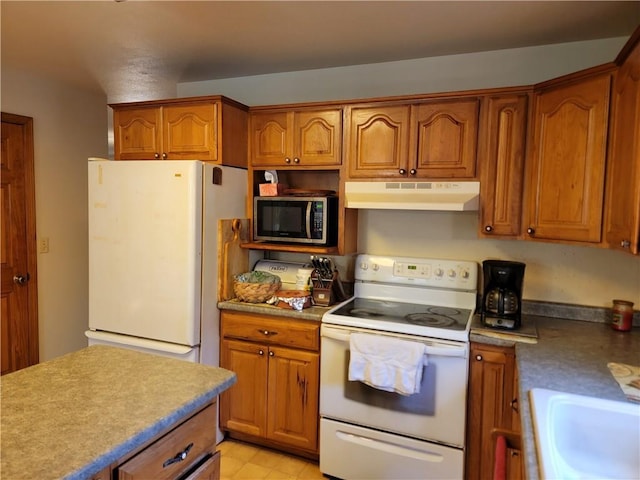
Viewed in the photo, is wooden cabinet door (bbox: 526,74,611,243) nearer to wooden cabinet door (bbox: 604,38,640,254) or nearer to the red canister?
wooden cabinet door (bbox: 604,38,640,254)

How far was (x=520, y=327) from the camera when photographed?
2152mm

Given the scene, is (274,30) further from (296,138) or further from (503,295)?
(503,295)

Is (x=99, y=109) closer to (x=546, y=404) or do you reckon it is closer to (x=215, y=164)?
(x=215, y=164)

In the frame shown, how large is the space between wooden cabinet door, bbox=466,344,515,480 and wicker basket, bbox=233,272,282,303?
46.2 inches

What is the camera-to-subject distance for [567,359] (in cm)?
176

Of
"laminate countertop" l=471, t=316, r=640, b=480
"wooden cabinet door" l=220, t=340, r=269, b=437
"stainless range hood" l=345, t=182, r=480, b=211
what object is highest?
"stainless range hood" l=345, t=182, r=480, b=211

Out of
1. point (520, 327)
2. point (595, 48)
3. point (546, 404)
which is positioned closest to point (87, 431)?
point (546, 404)

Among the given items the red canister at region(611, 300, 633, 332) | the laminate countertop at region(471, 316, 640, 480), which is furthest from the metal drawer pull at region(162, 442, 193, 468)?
the red canister at region(611, 300, 633, 332)

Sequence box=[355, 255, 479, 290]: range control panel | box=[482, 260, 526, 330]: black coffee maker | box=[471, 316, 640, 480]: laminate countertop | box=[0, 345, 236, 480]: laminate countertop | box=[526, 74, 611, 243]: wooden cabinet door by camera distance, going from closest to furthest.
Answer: box=[0, 345, 236, 480]: laminate countertop
box=[471, 316, 640, 480]: laminate countertop
box=[526, 74, 611, 243]: wooden cabinet door
box=[482, 260, 526, 330]: black coffee maker
box=[355, 255, 479, 290]: range control panel

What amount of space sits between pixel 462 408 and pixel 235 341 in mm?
1294

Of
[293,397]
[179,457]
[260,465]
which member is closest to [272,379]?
[293,397]

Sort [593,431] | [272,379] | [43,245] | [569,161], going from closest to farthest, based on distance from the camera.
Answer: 1. [593,431]
2. [569,161]
3. [272,379]
4. [43,245]

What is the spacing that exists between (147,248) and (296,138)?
1.07 metres

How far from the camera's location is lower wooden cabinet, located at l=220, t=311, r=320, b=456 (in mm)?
2395
